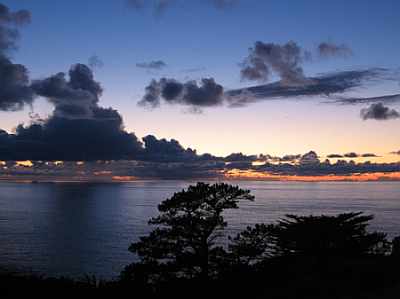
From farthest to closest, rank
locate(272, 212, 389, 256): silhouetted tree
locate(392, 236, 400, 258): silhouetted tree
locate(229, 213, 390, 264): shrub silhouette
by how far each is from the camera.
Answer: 1. locate(272, 212, 389, 256): silhouetted tree
2. locate(229, 213, 390, 264): shrub silhouette
3. locate(392, 236, 400, 258): silhouetted tree

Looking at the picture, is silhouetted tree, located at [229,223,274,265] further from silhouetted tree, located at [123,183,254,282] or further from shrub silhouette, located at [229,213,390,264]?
silhouetted tree, located at [123,183,254,282]

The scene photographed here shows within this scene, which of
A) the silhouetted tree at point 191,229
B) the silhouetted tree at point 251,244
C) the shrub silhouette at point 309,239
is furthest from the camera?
the shrub silhouette at point 309,239

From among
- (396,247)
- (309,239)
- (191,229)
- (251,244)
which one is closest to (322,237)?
(309,239)

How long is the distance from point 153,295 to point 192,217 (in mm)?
11214

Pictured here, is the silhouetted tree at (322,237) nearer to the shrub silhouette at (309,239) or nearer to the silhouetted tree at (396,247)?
the shrub silhouette at (309,239)

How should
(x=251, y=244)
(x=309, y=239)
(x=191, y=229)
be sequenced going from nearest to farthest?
(x=191, y=229), (x=251, y=244), (x=309, y=239)

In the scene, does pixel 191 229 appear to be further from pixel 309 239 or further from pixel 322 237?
pixel 322 237

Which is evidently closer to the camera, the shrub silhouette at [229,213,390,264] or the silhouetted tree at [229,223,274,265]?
the silhouetted tree at [229,223,274,265]

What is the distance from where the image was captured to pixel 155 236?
29234mm

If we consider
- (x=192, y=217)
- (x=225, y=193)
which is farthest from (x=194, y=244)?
(x=225, y=193)

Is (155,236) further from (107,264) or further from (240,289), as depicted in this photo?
(107,264)

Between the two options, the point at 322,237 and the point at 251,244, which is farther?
the point at 322,237

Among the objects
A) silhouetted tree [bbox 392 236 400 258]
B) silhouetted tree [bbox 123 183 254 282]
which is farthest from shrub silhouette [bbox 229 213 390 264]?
silhouetted tree [bbox 392 236 400 258]

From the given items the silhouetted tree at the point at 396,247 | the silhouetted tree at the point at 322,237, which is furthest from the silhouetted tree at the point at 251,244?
the silhouetted tree at the point at 396,247
